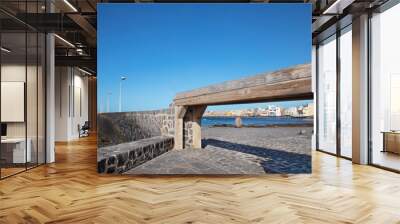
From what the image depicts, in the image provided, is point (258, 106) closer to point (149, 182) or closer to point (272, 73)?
point (272, 73)

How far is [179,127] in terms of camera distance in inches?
232

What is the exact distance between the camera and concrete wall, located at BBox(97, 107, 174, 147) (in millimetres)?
5719

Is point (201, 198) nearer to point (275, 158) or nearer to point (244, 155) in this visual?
point (244, 155)

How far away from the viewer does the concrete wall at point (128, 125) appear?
5719mm

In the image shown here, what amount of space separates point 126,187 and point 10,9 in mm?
3363

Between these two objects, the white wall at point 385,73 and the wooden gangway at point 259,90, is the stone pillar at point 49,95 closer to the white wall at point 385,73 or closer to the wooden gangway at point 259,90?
the wooden gangway at point 259,90

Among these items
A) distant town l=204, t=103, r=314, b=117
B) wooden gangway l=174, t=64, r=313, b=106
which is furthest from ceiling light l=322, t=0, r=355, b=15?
distant town l=204, t=103, r=314, b=117


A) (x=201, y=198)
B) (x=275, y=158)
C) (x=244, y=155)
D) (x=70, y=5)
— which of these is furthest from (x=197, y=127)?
(x=70, y=5)

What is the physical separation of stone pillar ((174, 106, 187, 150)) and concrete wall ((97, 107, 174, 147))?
13cm

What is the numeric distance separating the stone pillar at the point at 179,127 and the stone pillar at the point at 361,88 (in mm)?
3507

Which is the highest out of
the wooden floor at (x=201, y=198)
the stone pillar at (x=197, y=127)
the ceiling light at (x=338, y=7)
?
the ceiling light at (x=338, y=7)

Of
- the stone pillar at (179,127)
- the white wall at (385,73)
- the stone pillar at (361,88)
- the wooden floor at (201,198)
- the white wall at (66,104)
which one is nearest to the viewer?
the wooden floor at (201,198)

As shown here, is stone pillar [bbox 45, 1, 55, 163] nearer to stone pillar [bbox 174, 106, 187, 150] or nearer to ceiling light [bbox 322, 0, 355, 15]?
stone pillar [bbox 174, 106, 187, 150]

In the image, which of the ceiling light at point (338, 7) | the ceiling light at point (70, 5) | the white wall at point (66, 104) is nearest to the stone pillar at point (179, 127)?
the ceiling light at point (70, 5)
